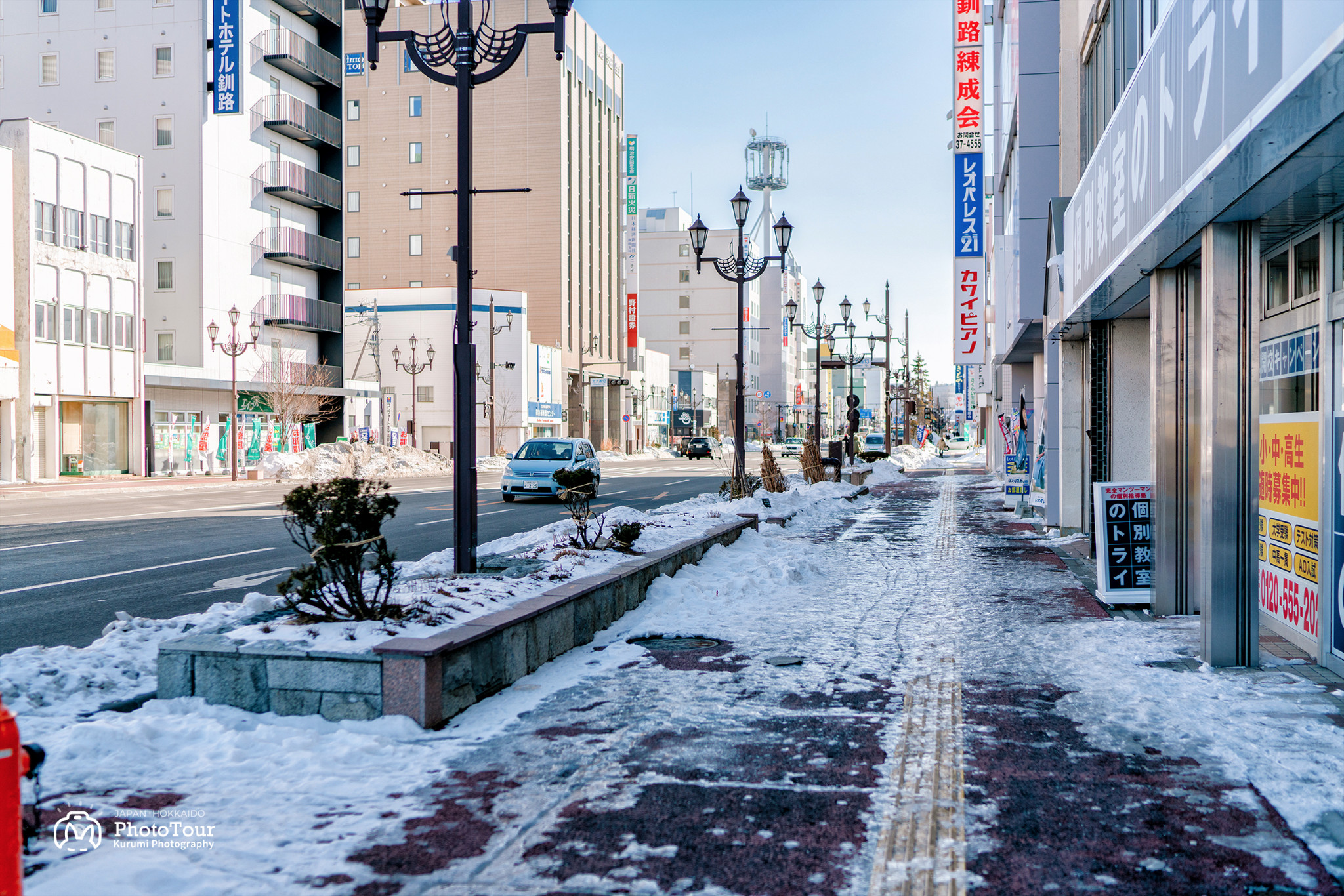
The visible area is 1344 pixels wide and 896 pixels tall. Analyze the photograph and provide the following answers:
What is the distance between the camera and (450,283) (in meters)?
78.9

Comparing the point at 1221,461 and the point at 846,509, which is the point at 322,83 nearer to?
the point at 846,509

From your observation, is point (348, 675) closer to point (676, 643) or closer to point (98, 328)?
point (676, 643)

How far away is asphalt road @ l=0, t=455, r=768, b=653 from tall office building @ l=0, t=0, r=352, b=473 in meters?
17.5

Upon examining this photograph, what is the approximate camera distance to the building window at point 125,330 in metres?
39.4

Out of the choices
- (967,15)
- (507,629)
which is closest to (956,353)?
(967,15)

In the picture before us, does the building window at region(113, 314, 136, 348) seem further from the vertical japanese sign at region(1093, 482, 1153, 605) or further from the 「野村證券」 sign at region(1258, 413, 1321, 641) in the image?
the 「野村證券」 sign at region(1258, 413, 1321, 641)

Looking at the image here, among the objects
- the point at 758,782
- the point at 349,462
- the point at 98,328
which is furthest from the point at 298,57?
the point at 758,782

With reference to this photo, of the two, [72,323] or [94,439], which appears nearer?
[72,323]

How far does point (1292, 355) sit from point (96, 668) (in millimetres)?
8678

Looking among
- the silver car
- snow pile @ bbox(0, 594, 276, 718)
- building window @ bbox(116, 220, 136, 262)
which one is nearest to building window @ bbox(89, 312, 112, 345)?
building window @ bbox(116, 220, 136, 262)

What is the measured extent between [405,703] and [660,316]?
13874cm

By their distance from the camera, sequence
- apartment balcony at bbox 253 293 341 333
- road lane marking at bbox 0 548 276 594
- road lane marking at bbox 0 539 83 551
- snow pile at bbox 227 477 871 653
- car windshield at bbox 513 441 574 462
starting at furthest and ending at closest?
apartment balcony at bbox 253 293 341 333 → car windshield at bbox 513 441 574 462 → road lane marking at bbox 0 539 83 551 → road lane marking at bbox 0 548 276 594 → snow pile at bbox 227 477 871 653

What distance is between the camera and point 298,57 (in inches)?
1980

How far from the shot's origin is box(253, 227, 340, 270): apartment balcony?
49625 mm
